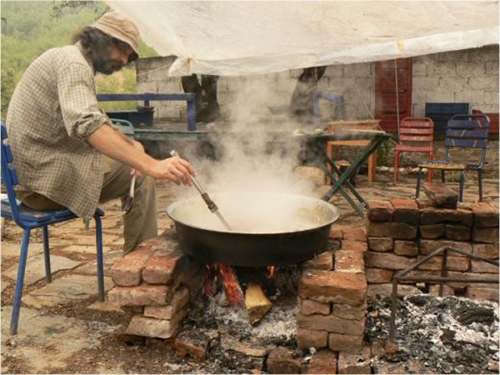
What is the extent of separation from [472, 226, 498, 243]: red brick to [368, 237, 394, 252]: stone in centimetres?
58

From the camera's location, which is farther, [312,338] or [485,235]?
[485,235]

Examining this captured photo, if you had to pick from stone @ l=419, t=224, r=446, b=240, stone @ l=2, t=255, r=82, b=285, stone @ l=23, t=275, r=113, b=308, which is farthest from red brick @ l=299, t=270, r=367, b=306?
stone @ l=2, t=255, r=82, b=285

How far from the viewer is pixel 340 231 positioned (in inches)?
141

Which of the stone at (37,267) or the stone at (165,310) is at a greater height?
the stone at (165,310)

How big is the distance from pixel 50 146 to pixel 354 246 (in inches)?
81.2

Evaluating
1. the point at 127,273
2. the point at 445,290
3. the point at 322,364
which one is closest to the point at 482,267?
the point at 445,290

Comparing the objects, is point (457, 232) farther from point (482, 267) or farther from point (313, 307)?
point (313, 307)

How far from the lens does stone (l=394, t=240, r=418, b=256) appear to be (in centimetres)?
362

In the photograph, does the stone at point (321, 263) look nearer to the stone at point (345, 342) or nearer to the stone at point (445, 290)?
the stone at point (345, 342)

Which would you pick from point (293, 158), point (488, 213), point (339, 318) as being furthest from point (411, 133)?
point (339, 318)

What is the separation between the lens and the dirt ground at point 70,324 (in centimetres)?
266

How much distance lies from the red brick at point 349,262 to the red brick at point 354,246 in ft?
0.34

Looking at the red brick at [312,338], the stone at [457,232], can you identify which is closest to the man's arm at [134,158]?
the red brick at [312,338]

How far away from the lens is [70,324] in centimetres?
312
